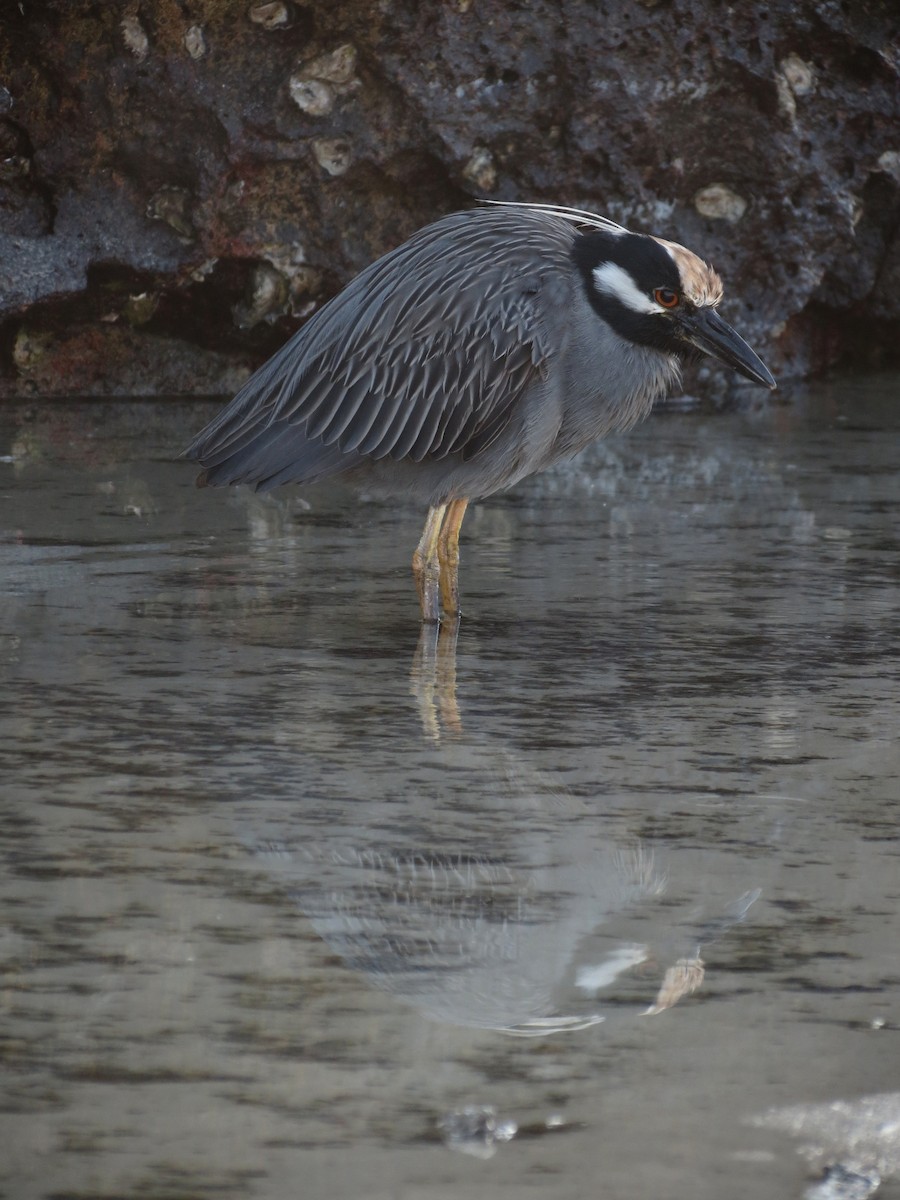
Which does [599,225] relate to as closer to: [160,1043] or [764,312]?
[160,1043]

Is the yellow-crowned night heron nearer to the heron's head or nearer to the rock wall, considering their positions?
the heron's head

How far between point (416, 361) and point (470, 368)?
21 cm

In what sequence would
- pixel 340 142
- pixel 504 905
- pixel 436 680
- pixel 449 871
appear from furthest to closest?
1. pixel 340 142
2. pixel 436 680
3. pixel 449 871
4. pixel 504 905

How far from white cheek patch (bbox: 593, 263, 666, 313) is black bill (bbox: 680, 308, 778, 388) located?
0.16 meters

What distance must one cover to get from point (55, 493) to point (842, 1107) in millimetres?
4186

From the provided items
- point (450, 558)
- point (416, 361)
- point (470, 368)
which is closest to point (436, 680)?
point (450, 558)

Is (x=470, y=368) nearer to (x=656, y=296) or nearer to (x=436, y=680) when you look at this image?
(x=656, y=296)

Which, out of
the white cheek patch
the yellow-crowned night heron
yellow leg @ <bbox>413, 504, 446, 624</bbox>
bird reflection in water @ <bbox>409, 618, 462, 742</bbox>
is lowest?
bird reflection in water @ <bbox>409, 618, 462, 742</bbox>

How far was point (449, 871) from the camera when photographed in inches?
104

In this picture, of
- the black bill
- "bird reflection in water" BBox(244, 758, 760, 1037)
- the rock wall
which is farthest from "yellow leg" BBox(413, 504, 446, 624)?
the rock wall

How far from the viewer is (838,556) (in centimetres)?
501

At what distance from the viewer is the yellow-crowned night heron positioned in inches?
171

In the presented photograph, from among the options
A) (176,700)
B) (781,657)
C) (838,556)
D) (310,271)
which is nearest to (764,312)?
(310,271)

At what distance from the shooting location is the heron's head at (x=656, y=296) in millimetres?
4434
